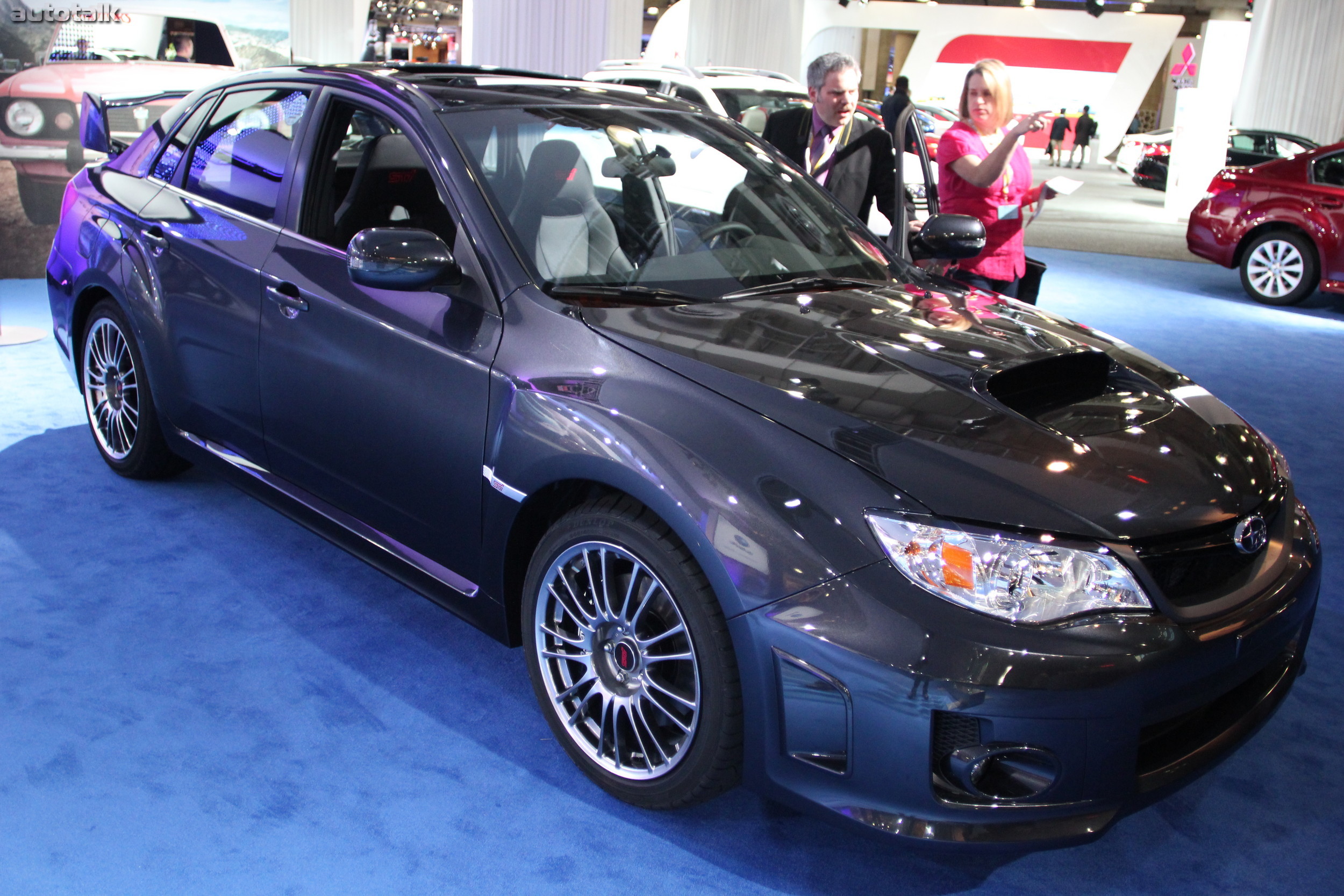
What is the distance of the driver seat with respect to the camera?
2.31 metres

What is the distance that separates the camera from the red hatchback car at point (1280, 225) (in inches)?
321

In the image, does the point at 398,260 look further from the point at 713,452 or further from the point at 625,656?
the point at 625,656

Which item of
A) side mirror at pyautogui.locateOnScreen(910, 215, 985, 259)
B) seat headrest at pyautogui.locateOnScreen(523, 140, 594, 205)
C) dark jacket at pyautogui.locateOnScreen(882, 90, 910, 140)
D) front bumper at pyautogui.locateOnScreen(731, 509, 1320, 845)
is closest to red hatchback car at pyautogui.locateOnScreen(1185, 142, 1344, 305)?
dark jacket at pyautogui.locateOnScreen(882, 90, 910, 140)

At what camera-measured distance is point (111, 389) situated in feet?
11.6

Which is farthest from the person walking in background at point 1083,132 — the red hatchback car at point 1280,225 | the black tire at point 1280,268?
the black tire at point 1280,268

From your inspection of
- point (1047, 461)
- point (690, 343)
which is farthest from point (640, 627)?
point (1047, 461)

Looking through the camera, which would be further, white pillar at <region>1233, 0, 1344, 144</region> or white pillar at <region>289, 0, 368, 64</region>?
white pillar at <region>1233, 0, 1344, 144</region>

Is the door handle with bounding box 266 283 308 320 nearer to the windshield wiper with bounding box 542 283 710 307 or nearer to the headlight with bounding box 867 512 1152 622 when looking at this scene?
the windshield wiper with bounding box 542 283 710 307

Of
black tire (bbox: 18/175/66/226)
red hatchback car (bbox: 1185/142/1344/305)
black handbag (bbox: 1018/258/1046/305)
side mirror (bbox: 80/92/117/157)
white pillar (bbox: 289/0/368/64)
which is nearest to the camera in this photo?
side mirror (bbox: 80/92/117/157)

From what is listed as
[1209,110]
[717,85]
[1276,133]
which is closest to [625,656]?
[717,85]

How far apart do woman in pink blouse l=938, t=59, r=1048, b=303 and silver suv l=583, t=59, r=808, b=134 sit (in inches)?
154

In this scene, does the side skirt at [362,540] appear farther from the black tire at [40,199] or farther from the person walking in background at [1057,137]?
the person walking in background at [1057,137]

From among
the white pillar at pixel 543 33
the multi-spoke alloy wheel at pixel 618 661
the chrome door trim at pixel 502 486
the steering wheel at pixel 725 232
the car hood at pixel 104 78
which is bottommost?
the multi-spoke alloy wheel at pixel 618 661

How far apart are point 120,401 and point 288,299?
1257 millimetres
